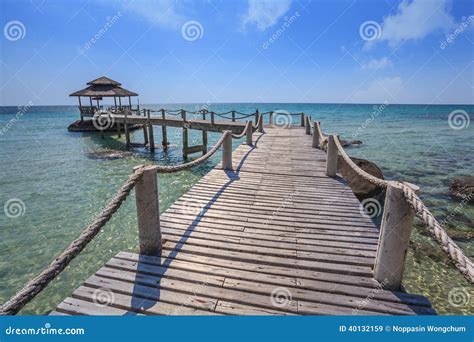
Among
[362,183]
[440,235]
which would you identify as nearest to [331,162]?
[362,183]

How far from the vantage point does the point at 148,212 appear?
3.27 m

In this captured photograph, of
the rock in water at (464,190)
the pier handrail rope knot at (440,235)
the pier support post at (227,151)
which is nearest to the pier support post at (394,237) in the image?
the pier handrail rope knot at (440,235)

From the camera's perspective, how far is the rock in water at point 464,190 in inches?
368

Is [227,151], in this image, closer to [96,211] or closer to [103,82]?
[96,211]

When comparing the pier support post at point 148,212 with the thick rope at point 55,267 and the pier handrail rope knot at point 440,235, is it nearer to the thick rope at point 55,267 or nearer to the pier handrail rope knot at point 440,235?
the thick rope at point 55,267

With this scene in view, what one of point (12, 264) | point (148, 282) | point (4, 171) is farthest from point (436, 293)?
point (4, 171)

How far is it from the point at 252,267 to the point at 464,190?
1085 centimetres

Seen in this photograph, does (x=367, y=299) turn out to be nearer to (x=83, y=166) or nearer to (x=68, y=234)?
(x=68, y=234)

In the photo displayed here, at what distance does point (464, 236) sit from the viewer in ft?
22.7

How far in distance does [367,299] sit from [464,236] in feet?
21.2

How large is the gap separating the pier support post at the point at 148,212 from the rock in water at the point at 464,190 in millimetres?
11160

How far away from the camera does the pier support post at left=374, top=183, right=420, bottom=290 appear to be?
102 inches

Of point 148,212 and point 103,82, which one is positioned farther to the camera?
point 103,82

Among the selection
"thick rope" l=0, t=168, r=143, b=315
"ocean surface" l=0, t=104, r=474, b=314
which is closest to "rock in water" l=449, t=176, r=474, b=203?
"ocean surface" l=0, t=104, r=474, b=314
